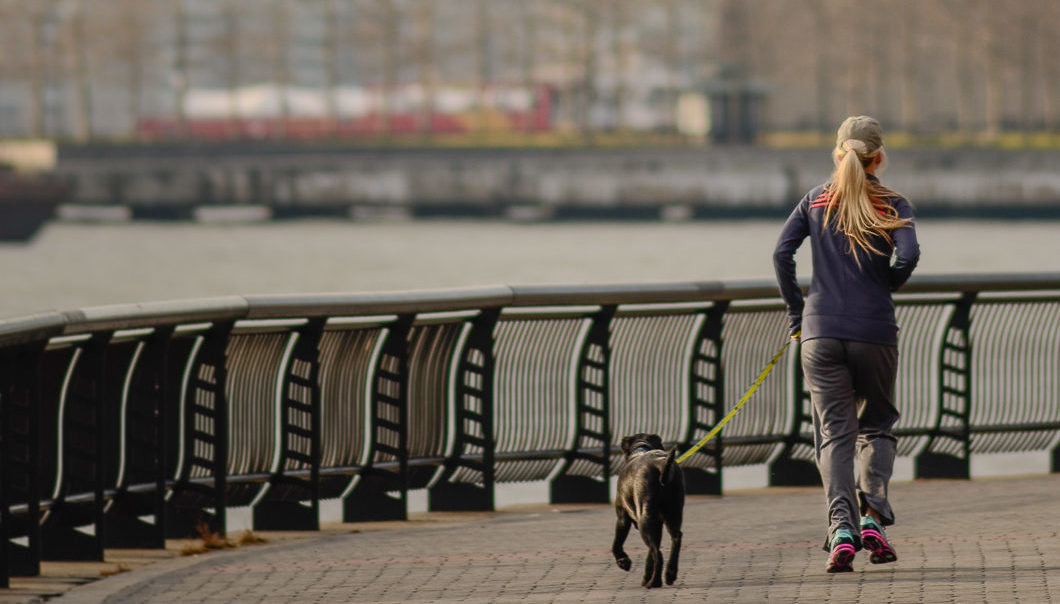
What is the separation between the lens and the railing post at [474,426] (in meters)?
8.50

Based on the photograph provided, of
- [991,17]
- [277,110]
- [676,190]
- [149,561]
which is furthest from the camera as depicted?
[277,110]

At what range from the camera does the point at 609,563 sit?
6.51m

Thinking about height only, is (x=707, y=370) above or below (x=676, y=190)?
above

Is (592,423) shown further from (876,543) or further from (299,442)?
(876,543)

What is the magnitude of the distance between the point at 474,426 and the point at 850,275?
2964 millimetres

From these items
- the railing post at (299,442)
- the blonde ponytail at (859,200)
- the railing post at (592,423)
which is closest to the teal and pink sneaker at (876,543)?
the blonde ponytail at (859,200)

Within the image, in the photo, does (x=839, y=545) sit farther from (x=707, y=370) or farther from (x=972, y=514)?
(x=707, y=370)

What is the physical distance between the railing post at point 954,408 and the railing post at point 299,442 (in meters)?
3.32

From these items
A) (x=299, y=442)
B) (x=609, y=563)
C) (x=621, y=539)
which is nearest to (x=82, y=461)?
(x=299, y=442)

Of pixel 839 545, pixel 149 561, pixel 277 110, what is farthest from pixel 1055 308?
pixel 277 110

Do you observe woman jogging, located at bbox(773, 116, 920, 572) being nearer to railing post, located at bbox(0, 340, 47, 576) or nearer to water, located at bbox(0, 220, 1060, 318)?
railing post, located at bbox(0, 340, 47, 576)

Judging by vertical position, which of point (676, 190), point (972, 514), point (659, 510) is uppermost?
point (659, 510)

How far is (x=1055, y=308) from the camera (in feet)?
32.9

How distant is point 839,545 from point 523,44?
99.4 metres
